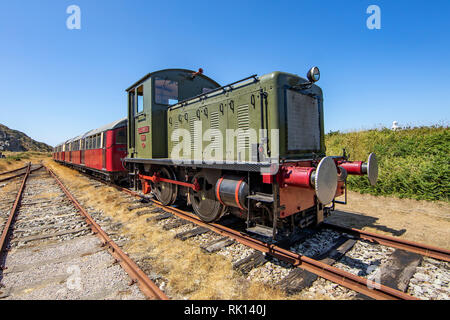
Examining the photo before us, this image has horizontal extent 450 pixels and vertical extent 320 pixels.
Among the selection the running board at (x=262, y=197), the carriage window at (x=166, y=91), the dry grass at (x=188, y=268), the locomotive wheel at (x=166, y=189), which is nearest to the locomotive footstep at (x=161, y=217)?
the dry grass at (x=188, y=268)

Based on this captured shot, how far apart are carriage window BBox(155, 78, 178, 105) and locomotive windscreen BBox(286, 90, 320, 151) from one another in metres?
3.99

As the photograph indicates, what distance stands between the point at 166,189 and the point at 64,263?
3.47 m

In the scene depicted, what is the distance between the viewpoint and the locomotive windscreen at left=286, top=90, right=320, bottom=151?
4.42 m

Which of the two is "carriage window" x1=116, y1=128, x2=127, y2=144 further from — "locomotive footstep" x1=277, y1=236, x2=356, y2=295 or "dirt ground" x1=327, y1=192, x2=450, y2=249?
"locomotive footstep" x1=277, y1=236, x2=356, y2=295

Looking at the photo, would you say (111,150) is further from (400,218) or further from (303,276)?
(400,218)

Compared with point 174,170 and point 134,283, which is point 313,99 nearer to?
point 174,170

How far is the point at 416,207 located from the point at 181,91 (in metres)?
8.20

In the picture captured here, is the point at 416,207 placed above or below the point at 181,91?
below

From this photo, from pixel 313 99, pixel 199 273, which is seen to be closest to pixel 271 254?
pixel 199 273

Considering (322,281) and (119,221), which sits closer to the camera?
(322,281)

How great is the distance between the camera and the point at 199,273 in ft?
10.8

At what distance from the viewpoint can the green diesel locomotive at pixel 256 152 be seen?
3.72 meters

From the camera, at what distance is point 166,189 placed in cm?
702
